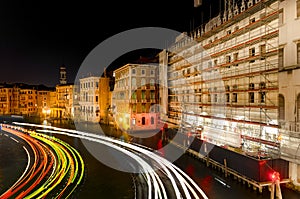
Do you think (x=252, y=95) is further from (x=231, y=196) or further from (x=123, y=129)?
(x=123, y=129)

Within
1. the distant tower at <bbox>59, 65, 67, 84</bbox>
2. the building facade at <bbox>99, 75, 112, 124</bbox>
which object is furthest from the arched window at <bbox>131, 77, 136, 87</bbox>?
the distant tower at <bbox>59, 65, 67, 84</bbox>

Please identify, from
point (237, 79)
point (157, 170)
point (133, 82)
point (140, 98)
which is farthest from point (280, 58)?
point (133, 82)

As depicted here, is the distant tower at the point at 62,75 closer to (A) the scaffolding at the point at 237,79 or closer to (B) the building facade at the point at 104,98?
(B) the building facade at the point at 104,98

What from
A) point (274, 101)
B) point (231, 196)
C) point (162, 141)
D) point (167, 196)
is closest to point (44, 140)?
point (162, 141)

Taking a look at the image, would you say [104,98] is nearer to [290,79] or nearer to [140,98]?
[140,98]

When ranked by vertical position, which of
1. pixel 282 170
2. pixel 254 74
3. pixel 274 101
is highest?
pixel 254 74

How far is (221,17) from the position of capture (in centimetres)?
2806

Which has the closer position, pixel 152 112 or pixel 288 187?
pixel 288 187

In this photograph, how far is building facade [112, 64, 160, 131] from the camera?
128 ft

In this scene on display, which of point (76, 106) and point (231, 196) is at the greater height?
point (76, 106)

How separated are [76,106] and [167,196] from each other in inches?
1946

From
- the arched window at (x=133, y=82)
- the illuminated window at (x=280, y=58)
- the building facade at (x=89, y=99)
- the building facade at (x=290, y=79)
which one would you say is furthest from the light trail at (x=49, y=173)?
the building facade at (x=89, y=99)

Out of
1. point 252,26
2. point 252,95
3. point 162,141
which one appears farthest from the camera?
Answer: point 162,141

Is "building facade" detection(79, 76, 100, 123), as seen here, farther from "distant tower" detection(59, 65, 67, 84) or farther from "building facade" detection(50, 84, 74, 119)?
"distant tower" detection(59, 65, 67, 84)
